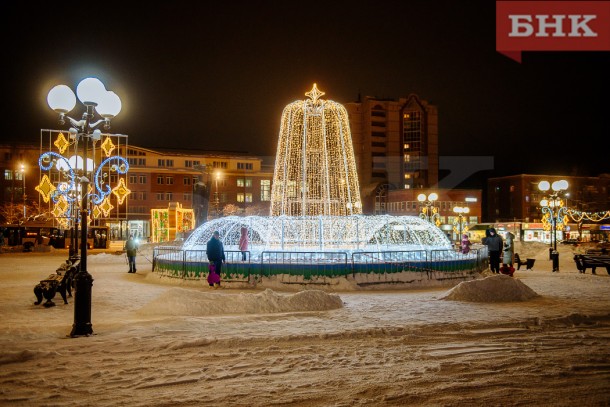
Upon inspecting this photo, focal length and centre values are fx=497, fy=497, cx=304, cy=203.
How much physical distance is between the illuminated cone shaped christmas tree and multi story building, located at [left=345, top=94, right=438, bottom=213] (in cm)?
6771

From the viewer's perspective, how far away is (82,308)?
28.1ft

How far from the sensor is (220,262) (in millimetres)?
15242

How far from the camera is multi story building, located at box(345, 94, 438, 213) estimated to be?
90500 mm

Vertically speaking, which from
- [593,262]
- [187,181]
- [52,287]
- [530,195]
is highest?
[187,181]

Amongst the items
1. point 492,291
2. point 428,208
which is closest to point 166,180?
point 428,208

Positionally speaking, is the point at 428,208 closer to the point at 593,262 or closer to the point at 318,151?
the point at 593,262

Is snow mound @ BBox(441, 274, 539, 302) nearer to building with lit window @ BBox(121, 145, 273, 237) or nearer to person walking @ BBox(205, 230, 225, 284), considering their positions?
person walking @ BBox(205, 230, 225, 284)

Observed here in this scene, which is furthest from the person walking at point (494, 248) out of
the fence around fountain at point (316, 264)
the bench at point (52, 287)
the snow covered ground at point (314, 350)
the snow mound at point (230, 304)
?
the bench at point (52, 287)

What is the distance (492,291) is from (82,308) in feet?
30.4

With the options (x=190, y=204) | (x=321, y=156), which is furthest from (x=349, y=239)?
(x=190, y=204)

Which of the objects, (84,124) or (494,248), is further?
(494,248)

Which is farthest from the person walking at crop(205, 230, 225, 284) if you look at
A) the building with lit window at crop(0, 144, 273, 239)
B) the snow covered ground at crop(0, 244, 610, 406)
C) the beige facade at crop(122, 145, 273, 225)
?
the beige facade at crop(122, 145, 273, 225)

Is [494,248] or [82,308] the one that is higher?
[494,248]

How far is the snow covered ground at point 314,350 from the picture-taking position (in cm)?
581
